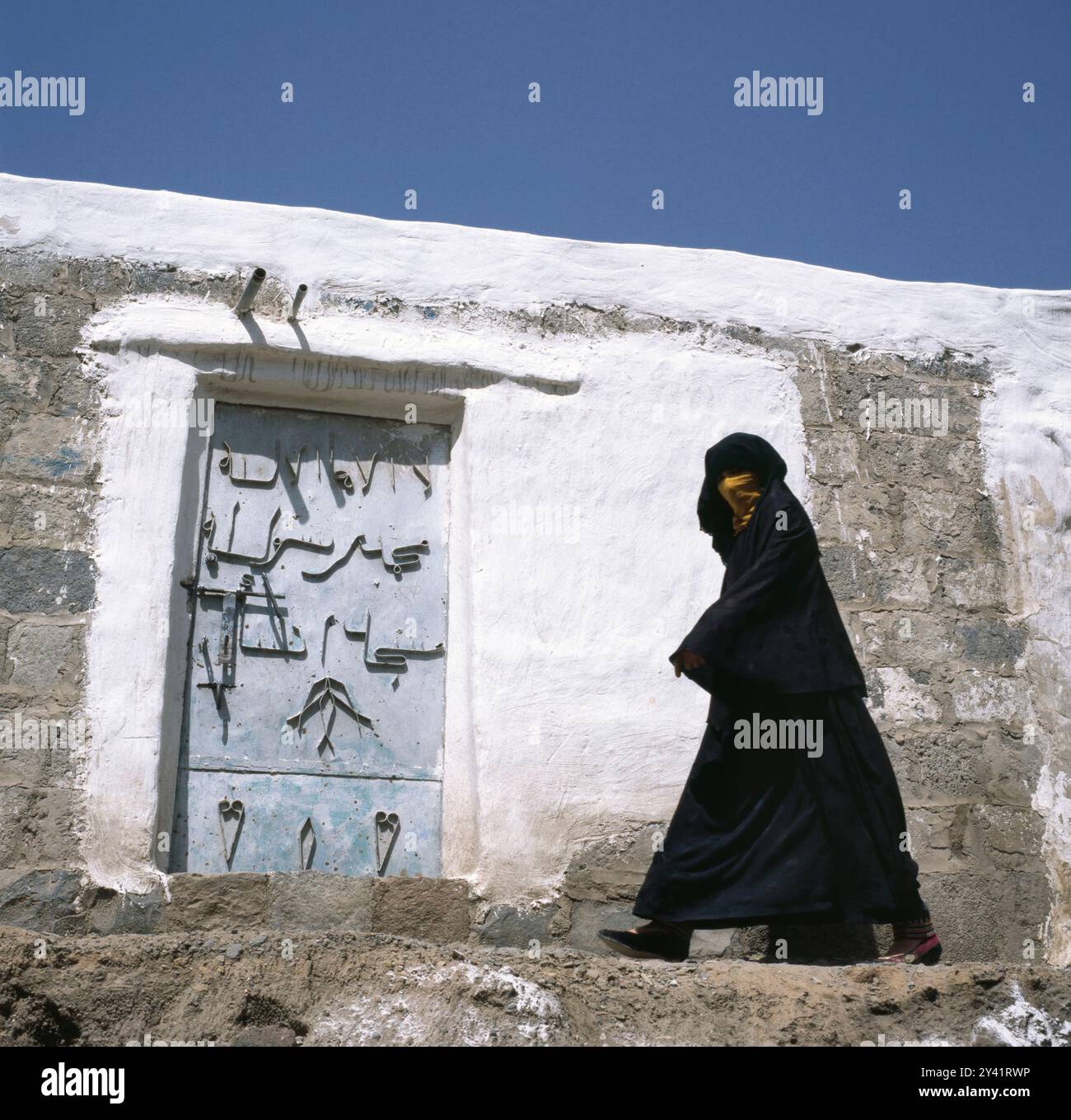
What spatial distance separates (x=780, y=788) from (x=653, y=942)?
1.92 feet

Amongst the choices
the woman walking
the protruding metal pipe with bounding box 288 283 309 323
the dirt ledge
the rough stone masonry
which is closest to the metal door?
the rough stone masonry

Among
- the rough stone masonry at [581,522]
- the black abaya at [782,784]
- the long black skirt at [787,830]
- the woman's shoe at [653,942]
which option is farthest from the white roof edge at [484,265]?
the woman's shoe at [653,942]

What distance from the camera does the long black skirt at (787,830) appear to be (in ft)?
12.9

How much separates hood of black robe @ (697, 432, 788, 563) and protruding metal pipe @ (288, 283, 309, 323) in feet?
5.21

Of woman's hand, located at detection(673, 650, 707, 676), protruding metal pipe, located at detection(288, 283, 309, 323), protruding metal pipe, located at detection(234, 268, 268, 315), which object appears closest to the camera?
woman's hand, located at detection(673, 650, 707, 676)

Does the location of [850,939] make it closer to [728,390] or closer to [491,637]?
[491,637]

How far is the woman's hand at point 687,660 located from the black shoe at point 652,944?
775 millimetres

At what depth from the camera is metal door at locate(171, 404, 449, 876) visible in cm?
467

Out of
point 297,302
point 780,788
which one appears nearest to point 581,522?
point 297,302

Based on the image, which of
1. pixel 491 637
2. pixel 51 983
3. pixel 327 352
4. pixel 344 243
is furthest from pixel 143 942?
pixel 344 243

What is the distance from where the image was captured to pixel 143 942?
3.11 m

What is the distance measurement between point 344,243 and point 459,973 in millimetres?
3072

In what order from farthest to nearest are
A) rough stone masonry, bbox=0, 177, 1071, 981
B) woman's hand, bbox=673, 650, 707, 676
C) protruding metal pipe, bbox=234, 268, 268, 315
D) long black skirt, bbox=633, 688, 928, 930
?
protruding metal pipe, bbox=234, 268, 268, 315
rough stone masonry, bbox=0, 177, 1071, 981
woman's hand, bbox=673, 650, 707, 676
long black skirt, bbox=633, 688, 928, 930

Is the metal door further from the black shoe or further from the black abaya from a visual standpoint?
the black abaya
